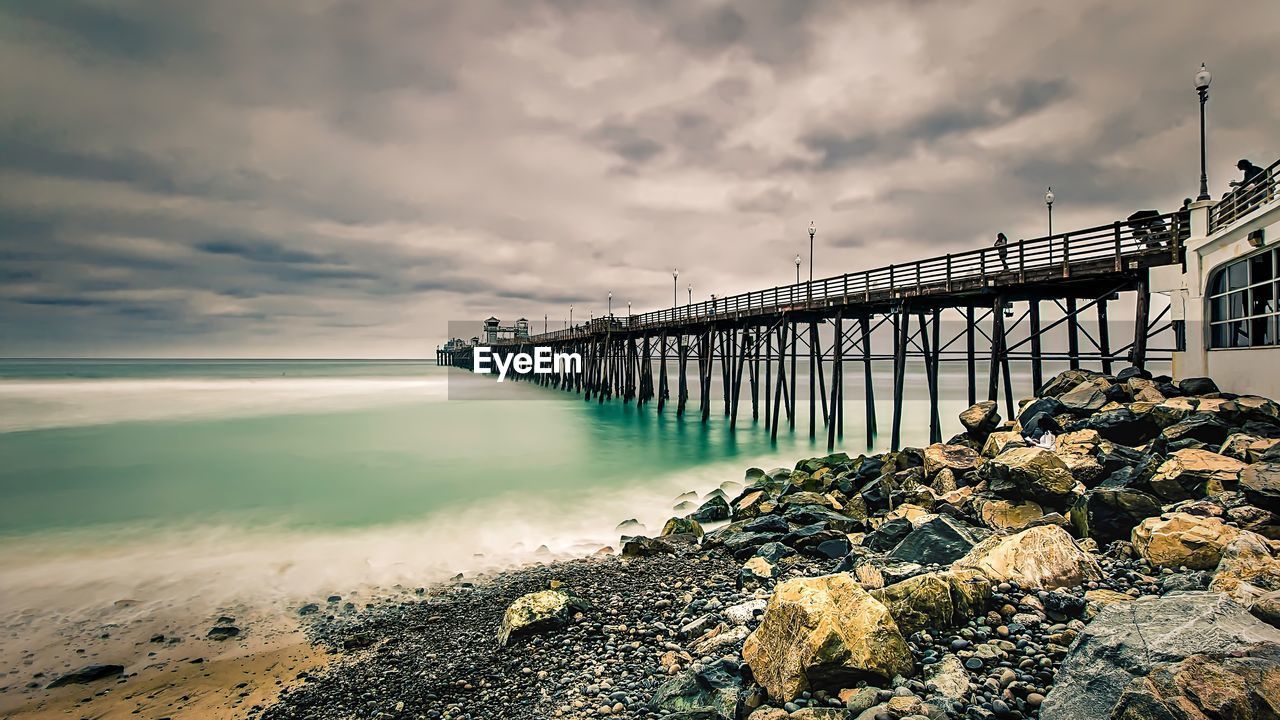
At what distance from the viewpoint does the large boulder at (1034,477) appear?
7430 millimetres

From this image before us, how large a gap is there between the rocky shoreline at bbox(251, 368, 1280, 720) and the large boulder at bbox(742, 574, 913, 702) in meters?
0.02

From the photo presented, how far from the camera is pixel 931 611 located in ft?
14.9

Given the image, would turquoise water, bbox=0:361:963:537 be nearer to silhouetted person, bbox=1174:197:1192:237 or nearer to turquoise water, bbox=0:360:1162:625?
turquoise water, bbox=0:360:1162:625

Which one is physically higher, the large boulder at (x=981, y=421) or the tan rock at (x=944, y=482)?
the large boulder at (x=981, y=421)

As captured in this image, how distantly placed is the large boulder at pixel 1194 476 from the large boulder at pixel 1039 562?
7.23 feet

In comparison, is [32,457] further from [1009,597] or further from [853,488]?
[1009,597]

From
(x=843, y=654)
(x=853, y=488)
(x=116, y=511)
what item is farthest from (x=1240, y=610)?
(x=116, y=511)

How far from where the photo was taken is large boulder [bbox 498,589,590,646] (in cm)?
609

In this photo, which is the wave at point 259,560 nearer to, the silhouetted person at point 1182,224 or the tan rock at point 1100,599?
the tan rock at point 1100,599

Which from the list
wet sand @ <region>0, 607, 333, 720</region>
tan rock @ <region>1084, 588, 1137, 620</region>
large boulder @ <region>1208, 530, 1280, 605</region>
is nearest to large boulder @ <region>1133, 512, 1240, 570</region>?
large boulder @ <region>1208, 530, 1280, 605</region>

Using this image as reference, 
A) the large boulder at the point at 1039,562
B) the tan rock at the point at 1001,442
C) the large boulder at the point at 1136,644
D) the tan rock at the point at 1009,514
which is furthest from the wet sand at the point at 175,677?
the tan rock at the point at 1001,442

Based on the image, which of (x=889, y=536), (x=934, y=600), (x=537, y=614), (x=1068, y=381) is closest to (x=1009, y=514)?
(x=889, y=536)

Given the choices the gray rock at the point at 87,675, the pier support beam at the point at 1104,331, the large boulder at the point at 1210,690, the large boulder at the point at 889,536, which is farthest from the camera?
the pier support beam at the point at 1104,331

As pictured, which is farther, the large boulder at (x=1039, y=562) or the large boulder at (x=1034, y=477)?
the large boulder at (x=1034, y=477)
